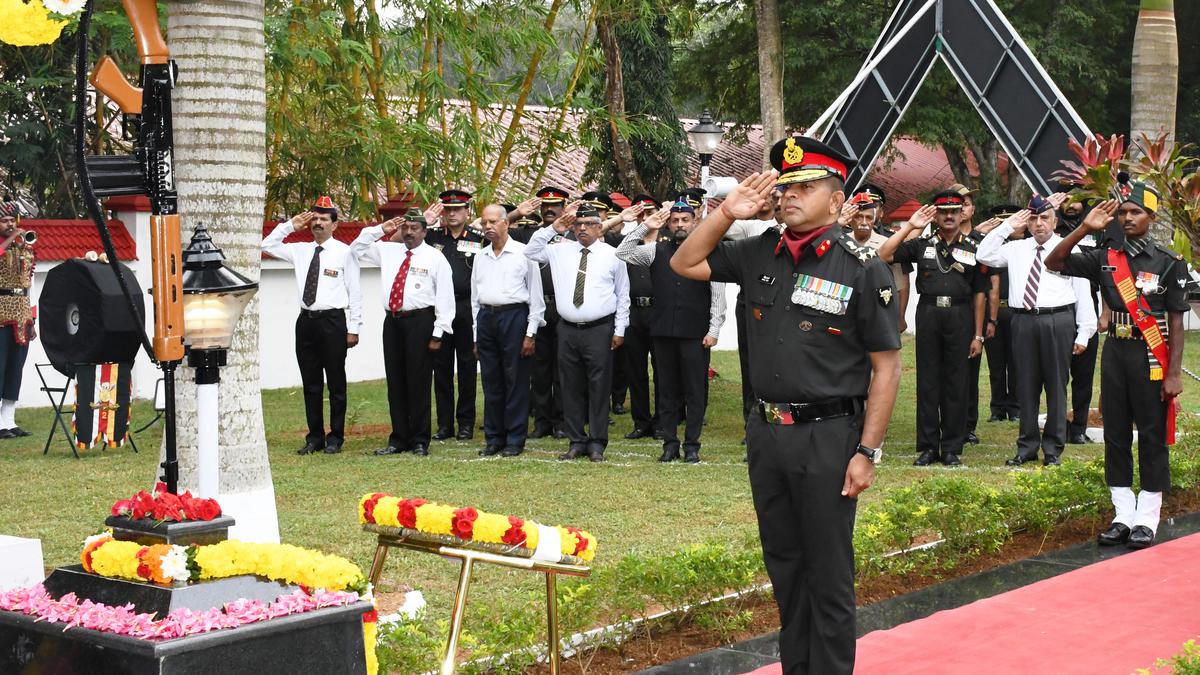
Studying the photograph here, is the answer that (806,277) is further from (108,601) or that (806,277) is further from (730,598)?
(108,601)

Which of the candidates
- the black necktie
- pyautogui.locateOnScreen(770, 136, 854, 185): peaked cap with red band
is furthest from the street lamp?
pyautogui.locateOnScreen(770, 136, 854, 185): peaked cap with red band

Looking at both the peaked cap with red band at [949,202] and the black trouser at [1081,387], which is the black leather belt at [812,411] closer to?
the peaked cap with red band at [949,202]

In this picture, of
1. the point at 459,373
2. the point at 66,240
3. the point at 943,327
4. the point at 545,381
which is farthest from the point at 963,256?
the point at 66,240

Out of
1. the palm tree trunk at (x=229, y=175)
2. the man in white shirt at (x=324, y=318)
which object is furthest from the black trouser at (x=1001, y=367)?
the palm tree trunk at (x=229, y=175)

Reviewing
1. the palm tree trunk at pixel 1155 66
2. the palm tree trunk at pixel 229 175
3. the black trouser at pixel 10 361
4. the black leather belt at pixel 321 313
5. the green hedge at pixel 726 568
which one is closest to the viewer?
the green hedge at pixel 726 568

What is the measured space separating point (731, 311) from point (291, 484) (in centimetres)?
1657

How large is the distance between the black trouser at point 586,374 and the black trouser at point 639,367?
1.75 m

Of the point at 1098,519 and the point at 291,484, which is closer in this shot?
the point at 1098,519

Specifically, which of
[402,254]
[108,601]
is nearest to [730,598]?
[108,601]

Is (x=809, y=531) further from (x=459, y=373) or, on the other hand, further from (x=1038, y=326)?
(x=459, y=373)

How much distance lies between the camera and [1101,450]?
1265cm

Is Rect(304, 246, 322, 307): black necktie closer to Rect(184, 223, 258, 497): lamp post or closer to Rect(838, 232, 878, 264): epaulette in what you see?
Rect(184, 223, 258, 497): lamp post

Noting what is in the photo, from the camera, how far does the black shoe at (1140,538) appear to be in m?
8.56

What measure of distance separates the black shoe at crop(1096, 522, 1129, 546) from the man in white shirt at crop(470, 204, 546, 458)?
204 inches
